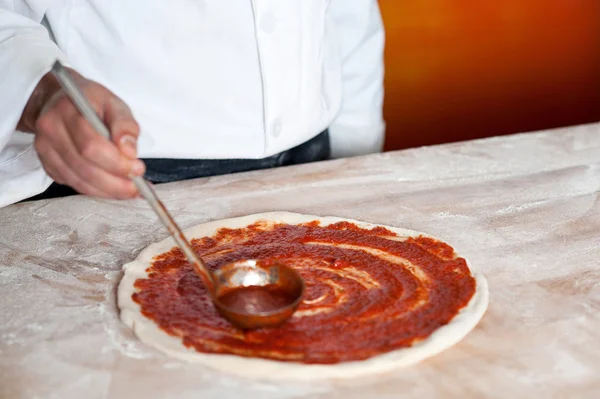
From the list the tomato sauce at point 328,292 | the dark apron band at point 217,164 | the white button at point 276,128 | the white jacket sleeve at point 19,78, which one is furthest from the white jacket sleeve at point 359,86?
the white jacket sleeve at point 19,78

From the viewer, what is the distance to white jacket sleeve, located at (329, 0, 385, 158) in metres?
2.08

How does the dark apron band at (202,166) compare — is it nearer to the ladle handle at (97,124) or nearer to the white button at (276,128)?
the white button at (276,128)

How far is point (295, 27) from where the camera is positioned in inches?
65.7

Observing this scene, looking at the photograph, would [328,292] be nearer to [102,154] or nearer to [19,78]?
[102,154]

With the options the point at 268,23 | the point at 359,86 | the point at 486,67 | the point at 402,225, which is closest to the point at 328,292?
the point at 402,225

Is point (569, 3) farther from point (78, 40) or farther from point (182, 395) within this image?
point (182, 395)

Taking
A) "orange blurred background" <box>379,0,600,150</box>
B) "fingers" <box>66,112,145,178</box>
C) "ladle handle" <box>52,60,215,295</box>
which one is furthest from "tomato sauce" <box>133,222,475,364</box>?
"orange blurred background" <box>379,0,600,150</box>

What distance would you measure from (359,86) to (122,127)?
44.2 inches

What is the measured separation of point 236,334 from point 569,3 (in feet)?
7.57

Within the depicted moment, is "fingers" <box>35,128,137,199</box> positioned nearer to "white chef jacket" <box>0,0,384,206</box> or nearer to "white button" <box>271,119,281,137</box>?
"white chef jacket" <box>0,0,384,206</box>

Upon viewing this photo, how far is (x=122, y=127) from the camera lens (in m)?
1.09

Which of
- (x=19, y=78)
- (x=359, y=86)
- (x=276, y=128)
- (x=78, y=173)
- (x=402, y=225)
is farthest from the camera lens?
(x=359, y=86)

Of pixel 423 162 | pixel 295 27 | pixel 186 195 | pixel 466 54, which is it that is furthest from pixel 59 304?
pixel 466 54

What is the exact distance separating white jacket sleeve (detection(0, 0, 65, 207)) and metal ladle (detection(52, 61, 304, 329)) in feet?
0.54
